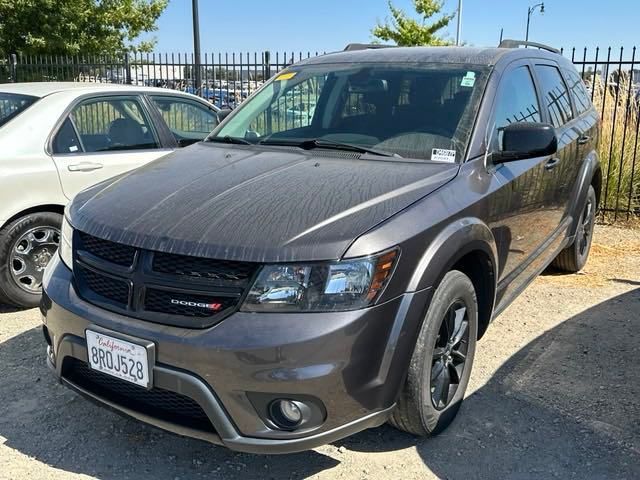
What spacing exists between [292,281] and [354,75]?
199cm

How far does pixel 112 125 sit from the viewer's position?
5238mm

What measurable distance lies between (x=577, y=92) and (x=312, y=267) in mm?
3816

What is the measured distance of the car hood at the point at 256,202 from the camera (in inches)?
95.3

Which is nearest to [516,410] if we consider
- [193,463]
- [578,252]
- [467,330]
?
[467,330]

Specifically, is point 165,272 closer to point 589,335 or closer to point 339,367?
point 339,367

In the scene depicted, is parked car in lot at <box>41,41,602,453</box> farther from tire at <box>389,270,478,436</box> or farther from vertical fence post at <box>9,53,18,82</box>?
vertical fence post at <box>9,53,18,82</box>

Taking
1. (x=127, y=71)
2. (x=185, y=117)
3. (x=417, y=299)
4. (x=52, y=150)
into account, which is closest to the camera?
(x=417, y=299)

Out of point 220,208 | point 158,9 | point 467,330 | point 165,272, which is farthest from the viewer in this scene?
point 158,9

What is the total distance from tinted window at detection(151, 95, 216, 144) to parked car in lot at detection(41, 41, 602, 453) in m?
1.94

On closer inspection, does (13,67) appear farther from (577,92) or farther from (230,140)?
(577,92)

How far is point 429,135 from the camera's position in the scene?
3371 millimetres

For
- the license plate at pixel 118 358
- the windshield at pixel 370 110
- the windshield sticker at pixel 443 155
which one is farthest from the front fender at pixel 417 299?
the license plate at pixel 118 358

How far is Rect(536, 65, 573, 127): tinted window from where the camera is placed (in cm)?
440

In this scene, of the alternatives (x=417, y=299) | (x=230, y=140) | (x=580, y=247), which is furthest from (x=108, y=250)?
(x=580, y=247)
